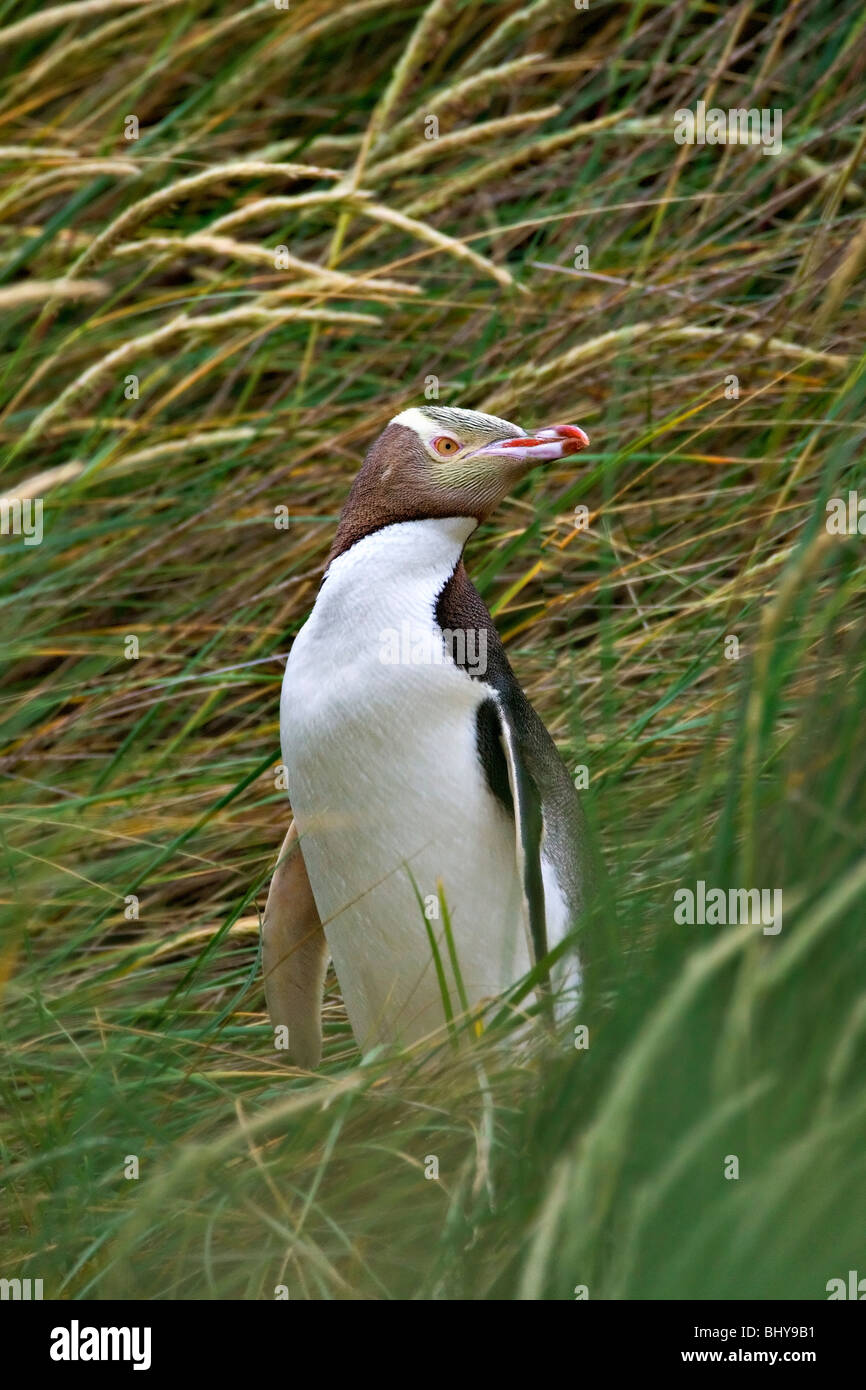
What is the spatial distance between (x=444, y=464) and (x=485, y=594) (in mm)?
918

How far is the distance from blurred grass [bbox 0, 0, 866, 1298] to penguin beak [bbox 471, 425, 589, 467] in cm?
10

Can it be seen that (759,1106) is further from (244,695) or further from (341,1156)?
(244,695)

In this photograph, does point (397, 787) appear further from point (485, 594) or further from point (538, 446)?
point (485, 594)

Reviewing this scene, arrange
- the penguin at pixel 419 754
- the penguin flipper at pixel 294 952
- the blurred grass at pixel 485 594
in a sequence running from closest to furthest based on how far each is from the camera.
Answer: the blurred grass at pixel 485 594 → the penguin at pixel 419 754 → the penguin flipper at pixel 294 952

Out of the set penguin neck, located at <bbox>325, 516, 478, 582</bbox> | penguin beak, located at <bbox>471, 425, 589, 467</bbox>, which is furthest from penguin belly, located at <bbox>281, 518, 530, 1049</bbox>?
penguin beak, located at <bbox>471, 425, 589, 467</bbox>

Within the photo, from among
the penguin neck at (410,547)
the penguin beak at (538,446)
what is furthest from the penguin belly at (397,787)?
the penguin beak at (538,446)

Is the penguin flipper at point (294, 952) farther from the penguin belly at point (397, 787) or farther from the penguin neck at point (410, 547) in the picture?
the penguin neck at point (410, 547)

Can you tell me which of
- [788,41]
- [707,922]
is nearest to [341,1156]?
[707,922]

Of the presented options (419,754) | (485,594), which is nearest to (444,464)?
(419,754)

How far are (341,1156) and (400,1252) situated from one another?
138mm

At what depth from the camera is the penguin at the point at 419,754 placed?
79.1 inches

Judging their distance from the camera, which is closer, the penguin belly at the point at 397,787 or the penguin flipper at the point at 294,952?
the penguin belly at the point at 397,787

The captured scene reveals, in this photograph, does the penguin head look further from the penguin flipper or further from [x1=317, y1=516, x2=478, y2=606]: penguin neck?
the penguin flipper

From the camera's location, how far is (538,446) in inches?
81.0
